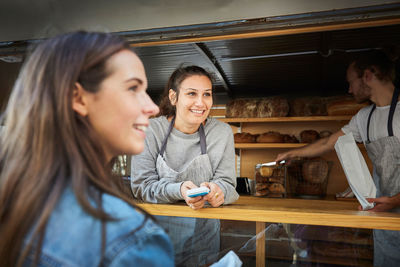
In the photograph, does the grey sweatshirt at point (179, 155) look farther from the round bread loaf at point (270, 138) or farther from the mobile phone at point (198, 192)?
the round bread loaf at point (270, 138)

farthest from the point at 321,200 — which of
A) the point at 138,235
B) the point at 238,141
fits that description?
the point at 138,235

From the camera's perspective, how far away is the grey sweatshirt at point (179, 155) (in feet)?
5.87

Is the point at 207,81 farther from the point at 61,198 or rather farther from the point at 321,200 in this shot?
the point at 321,200

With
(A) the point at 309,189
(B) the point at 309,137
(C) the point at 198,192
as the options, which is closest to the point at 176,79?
(C) the point at 198,192

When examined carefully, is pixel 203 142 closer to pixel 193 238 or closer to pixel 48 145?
pixel 193 238

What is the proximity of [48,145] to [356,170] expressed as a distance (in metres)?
1.69

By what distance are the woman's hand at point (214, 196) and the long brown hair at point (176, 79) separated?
23.7 inches

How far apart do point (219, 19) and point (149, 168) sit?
2.85ft

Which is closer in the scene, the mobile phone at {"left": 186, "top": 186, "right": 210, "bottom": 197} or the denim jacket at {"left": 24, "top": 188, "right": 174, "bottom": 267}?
the denim jacket at {"left": 24, "top": 188, "right": 174, "bottom": 267}

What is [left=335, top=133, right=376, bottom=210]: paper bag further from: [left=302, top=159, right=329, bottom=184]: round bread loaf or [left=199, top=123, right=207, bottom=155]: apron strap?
[left=302, top=159, right=329, bottom=184]: round bread loaf

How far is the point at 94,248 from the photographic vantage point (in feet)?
1.77

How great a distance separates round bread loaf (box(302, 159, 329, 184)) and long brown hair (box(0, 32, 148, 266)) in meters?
3.10

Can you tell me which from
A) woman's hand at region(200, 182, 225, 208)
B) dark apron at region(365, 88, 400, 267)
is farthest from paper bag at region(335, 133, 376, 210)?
woman's hand at region(200, 182, 225, 208)

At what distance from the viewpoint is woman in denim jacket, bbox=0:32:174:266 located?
56cm
